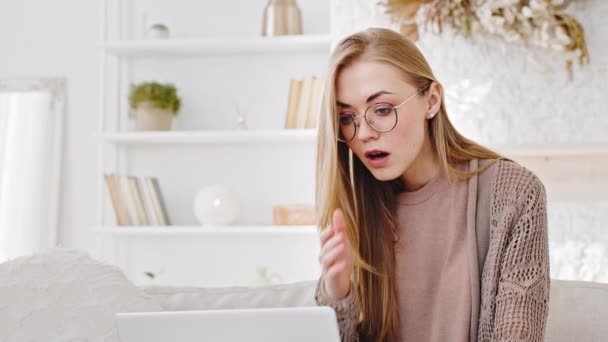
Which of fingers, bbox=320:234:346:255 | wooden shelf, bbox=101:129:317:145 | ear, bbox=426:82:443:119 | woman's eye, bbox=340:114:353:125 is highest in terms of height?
ear, bbox=426:82:443:119

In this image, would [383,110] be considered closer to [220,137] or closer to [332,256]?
[332,256]

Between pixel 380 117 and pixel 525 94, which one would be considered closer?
pixel 380 117

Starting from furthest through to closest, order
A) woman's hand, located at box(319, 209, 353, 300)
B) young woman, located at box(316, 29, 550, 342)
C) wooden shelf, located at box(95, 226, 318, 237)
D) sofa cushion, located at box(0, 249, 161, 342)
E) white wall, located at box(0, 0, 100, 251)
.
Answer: white wall, located at box(0, 0, 100, 251) < wooden shelf, located at box(95, 226, 318, 237) < young woman, located at box(316, 29, 550, 342) < woman's hand, located at box(319, 209, 353, 300) < sofa cushion, located at box(0, 249, 161, 342)

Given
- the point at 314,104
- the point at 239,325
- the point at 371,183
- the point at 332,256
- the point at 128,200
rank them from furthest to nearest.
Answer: the point at 128,200, the point at 314,104, the point at 371,183, the point at 332,256, the point at 239,325

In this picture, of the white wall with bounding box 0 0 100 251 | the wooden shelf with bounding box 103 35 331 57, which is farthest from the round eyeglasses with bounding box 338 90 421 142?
the white wall with bounding box 0 0 100 251

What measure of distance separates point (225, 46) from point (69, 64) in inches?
35.4

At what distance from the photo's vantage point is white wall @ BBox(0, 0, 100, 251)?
11.9ft

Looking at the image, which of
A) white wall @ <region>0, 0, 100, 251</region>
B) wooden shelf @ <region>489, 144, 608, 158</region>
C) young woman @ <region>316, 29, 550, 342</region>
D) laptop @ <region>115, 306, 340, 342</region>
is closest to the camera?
laptop @ <region>115, 306, 340, 342</region>

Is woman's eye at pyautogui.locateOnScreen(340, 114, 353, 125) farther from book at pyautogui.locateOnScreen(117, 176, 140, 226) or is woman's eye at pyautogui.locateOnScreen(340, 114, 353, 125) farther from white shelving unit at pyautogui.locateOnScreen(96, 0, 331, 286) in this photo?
book at pyautogui.locateOnScreen(117, 176, 140, 226)

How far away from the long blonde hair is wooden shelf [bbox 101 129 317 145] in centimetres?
150

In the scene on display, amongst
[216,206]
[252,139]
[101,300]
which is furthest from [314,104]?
[101,300]

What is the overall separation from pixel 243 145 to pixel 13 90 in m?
1.23

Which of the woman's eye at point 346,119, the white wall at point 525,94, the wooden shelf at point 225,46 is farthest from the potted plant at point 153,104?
the woman's eye at point 346,119

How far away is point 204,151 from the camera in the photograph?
3.52 metres
